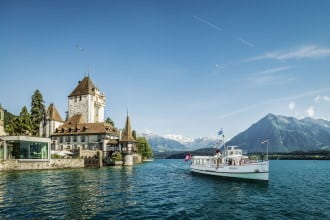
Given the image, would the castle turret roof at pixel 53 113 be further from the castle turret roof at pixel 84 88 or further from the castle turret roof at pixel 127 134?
the castle turret roof at pixel 127 134

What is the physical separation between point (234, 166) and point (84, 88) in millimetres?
74866

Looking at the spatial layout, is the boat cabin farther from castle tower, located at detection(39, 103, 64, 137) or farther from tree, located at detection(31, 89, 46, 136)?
castle tower, located at detection(39, 103, 64, 137)

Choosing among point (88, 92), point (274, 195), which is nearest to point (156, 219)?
point (274, 195)

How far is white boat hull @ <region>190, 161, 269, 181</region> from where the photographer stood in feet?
156

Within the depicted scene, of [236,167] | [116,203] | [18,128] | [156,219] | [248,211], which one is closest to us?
[156,219]

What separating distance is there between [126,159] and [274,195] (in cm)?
5977

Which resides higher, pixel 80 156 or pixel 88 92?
pixel 88 92

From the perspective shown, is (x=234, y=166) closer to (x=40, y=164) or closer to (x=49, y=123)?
(x=40, y=164)

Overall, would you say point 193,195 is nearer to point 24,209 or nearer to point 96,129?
point 24,209

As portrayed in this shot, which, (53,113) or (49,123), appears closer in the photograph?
(49,123)

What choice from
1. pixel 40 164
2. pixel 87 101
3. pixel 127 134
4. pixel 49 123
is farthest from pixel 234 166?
pixel 49 123

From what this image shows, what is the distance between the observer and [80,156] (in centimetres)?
8188

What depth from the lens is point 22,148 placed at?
65.7m

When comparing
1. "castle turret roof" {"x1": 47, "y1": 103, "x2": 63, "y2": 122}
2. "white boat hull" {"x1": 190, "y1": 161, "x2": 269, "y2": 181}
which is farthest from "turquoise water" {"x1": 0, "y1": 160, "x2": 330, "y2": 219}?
"castle turret roof" {"x1": 47, "y1": 103, "x2": 63, "y2": 122}
